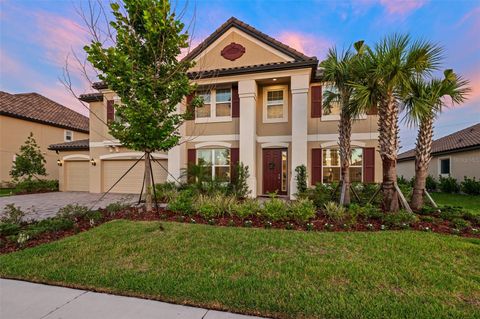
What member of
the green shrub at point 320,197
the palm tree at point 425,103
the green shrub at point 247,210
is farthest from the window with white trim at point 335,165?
the green shrub at point 247,210

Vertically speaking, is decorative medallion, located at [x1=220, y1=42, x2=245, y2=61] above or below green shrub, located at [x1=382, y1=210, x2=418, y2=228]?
above

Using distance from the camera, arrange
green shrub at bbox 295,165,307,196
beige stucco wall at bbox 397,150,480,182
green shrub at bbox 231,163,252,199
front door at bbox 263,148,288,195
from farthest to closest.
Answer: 1. beige stucco wall at bbox 397,150,480,182
2. front door at bbox 263,148,288,195
3. green shrub at bbox 231,163,252,199
4. green shrub at bbox 295,165,307,196

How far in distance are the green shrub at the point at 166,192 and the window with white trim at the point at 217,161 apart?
196 cm

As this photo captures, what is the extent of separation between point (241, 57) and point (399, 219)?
10.0m

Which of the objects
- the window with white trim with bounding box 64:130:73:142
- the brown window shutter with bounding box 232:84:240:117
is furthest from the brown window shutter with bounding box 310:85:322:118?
the window with white trim with bounding box 64:130:73:142

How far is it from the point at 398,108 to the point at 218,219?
651 centimetres

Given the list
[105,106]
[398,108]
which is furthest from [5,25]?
[398,108]

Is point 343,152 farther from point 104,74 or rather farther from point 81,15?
point 81,15

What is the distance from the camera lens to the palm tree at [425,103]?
21.0ft

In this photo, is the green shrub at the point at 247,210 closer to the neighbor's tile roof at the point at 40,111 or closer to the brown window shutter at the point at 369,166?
the brown window shutter at the point at 369,166

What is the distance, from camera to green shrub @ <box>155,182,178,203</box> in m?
9.31

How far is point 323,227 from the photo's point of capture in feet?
18.3

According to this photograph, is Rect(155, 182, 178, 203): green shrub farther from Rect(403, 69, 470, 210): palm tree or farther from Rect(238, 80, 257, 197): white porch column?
Rect(403, 69, 470, 210): palm tree

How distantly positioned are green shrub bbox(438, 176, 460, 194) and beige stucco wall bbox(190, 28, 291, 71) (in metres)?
14.2
